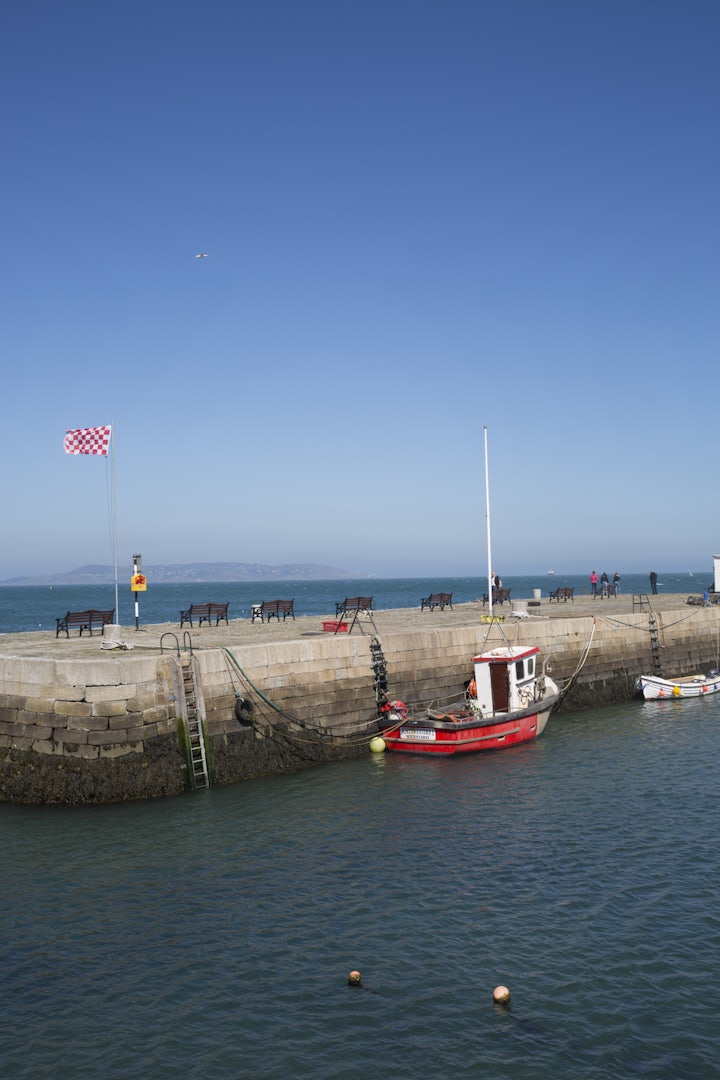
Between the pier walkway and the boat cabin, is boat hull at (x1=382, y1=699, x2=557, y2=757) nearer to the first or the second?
the boat cabin

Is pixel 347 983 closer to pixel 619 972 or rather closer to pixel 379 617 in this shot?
pixel 619 972

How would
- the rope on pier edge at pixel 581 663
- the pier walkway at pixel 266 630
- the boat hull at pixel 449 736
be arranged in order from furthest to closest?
1. the rope on pier edge at pixel 581 663
2. the pier walkway at pixel 266 630
3. the boat hull at pixel 449 736

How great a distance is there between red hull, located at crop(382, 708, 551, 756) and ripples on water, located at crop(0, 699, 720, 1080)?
3.56 meters

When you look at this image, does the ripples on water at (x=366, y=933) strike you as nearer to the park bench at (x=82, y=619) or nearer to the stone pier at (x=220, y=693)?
the stone pier at (x=220, y=693)

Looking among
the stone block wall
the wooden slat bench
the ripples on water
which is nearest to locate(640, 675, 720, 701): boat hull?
the wooden slat bench

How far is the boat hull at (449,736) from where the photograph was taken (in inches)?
993

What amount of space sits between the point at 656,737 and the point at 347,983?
1922 cm

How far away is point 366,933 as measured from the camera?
13250 millimetres

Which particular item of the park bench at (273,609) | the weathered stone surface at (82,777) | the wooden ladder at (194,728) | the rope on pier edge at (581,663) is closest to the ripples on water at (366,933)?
the weathered stone surface at (82,777)

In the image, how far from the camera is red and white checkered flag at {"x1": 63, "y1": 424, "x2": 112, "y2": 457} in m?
28.9

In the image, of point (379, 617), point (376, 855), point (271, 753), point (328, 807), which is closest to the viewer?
point (376, 855)

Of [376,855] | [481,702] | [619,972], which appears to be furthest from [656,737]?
[619,972]

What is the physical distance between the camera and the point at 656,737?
28.4 m

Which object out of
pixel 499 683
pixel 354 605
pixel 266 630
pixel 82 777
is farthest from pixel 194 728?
pixel 354 605
